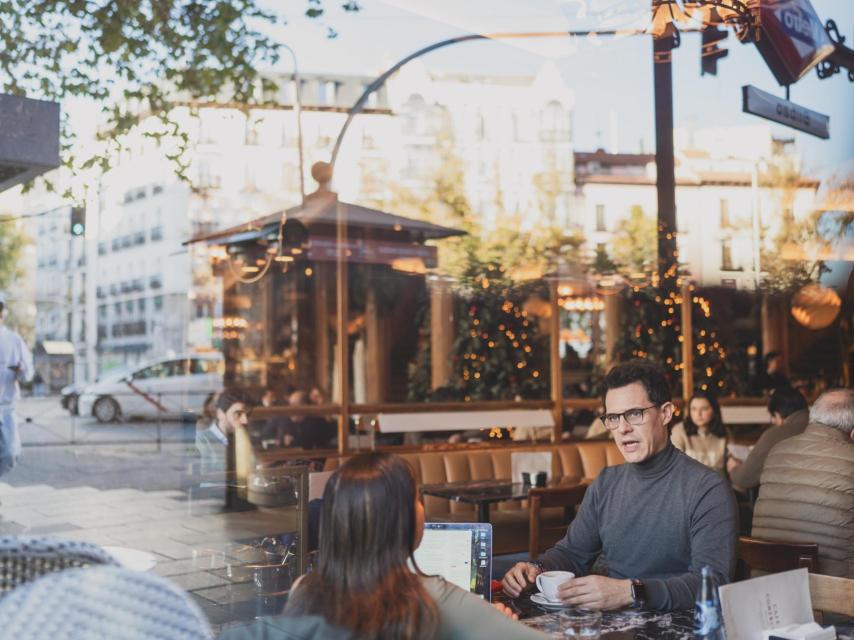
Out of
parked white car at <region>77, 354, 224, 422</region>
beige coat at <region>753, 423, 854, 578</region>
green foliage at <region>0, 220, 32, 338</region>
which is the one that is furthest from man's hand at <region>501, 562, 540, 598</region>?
parked white car at <region>77, 354, 224, 422</region>

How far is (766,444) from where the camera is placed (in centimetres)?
582

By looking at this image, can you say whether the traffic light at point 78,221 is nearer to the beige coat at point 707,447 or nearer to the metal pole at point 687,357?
the beige coat at point 707,447

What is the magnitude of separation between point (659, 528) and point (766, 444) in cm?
329

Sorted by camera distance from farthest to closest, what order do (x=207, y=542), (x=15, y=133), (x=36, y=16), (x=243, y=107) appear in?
(x=207, y=542) → (x=243, y=107) → (x=36, y=16) → (x=15, y=133)

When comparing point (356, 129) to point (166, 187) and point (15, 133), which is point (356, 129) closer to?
point (166, 187)

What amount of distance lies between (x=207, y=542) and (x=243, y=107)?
3072 millimetres

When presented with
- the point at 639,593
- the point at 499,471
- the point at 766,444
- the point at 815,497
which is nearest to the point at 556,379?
the point at 499,471

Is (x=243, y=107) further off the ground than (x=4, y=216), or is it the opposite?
(x=243, y=107)

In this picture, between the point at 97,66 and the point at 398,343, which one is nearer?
the point at 97,66

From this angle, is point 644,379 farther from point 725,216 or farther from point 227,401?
point 725,216

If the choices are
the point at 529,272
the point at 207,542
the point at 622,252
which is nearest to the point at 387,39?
the point at 529,272

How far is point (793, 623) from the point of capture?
214 cm

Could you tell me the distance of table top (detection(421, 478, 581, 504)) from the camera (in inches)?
221

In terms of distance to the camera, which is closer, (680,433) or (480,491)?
(480,491)
